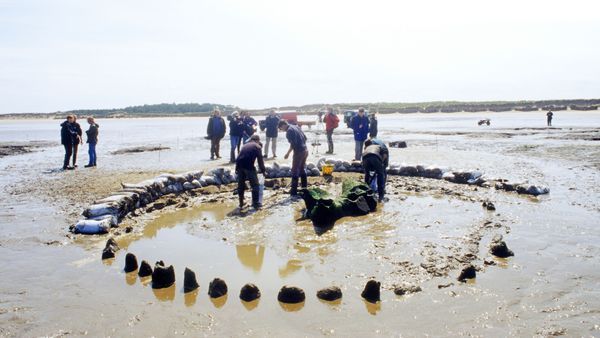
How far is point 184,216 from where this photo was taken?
30.1 feet

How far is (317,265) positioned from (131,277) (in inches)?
90.7

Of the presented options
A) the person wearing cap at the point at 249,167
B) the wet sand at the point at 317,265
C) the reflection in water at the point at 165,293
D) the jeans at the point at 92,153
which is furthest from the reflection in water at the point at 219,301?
the jeans at the point at 92,153

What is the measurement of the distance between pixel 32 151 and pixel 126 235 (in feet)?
60.6

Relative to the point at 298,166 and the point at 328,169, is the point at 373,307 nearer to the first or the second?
the point at 298,166

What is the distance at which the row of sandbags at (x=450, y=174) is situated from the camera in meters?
10.4

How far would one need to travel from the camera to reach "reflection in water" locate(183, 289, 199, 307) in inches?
199

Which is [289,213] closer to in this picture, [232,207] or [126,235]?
[232,207]

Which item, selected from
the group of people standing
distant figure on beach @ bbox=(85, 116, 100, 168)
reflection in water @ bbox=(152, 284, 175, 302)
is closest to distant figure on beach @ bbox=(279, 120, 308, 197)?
reflection in water @ bbox=(152, 284, 175, 302)

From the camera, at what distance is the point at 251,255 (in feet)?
22.0

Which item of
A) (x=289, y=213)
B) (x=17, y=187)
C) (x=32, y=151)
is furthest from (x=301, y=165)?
(x=32, y=151)

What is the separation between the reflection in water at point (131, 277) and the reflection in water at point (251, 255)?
1361mm

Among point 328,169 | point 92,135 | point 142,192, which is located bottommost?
point 142,192

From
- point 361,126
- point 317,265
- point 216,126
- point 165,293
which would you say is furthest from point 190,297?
point 216,126

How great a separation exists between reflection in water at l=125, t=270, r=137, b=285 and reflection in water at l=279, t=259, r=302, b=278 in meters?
1.77
